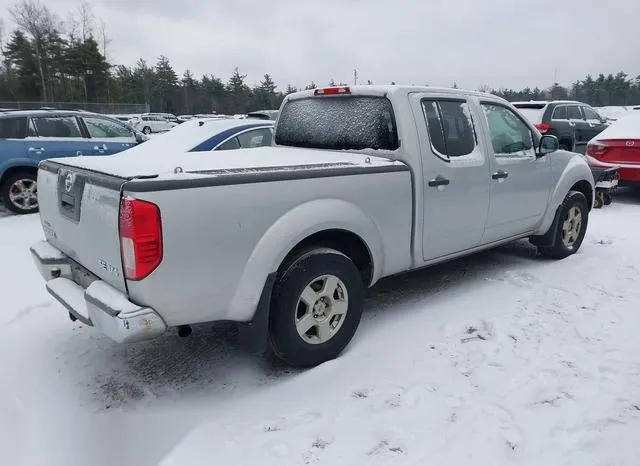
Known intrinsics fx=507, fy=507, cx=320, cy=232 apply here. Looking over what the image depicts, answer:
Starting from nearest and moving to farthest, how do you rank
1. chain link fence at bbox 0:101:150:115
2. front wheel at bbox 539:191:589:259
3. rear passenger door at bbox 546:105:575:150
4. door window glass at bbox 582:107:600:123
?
front wheel at bbox 539:191:589:259 → rear passenger door at bbox 546:105:575:150 → door window glass at bbox 582:107:600:123 → chain link fence at bbox 0:101:150:115

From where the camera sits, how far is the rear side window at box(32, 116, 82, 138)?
8.80m

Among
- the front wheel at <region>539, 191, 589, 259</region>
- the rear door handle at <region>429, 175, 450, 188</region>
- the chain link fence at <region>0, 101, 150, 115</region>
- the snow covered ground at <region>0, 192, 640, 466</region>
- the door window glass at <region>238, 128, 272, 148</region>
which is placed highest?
the chain link fence at <region>0, 101, 150, 115</region>

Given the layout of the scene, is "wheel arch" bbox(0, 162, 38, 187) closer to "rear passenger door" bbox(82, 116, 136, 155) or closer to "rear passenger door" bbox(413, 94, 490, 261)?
"rear passenger door" bbox(82, 116, 136, 155)

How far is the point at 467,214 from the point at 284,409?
2.31 m

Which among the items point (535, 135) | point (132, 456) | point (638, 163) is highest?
point (535, 135)

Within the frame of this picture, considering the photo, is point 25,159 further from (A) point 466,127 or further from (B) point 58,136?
(A) point 466,127

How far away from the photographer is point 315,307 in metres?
3.34

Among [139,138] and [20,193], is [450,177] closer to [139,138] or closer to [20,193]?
[20,193]

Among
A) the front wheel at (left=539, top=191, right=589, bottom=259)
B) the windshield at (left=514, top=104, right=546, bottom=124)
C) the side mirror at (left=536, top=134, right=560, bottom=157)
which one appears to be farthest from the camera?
the windshield at (left=514, top=104, right=546, bottom=124)

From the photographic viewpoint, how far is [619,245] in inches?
244

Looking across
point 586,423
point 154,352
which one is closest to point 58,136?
point 154,352

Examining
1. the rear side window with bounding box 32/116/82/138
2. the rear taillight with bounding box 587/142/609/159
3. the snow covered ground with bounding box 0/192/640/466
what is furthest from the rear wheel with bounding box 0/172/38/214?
the rear taillight with bounding box 587/142/609/159

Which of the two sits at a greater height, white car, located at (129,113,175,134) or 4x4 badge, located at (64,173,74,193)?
white car, located at (129,113,175,134)

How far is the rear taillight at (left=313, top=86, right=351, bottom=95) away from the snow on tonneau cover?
0.70 m
